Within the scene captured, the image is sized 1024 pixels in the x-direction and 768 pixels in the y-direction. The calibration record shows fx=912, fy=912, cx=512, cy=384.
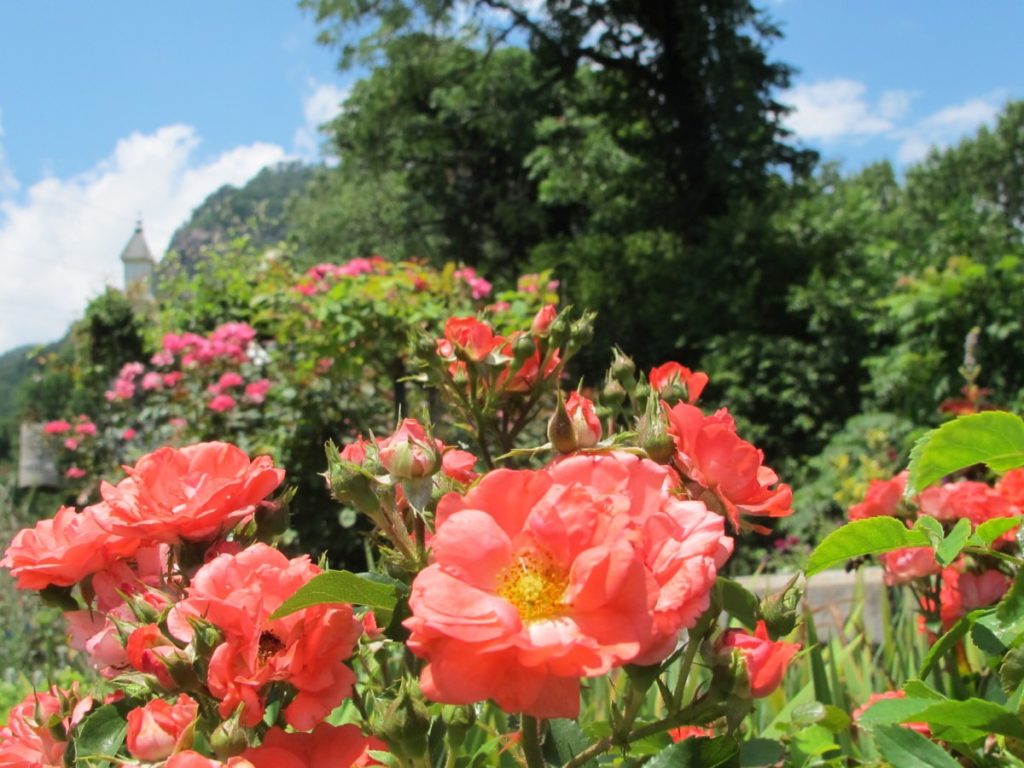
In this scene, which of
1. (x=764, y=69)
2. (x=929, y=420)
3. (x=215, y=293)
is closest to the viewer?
(x=929, y=420)

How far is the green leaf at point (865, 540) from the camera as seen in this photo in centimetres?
60

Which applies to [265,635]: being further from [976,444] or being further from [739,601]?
[976,444]

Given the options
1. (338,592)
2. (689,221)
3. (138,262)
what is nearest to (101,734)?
(338,592)

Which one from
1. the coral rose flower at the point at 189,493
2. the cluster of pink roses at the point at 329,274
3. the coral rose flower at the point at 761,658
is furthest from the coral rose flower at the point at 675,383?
the cluster of pink roses at the point at 329,274

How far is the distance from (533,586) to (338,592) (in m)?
0.11

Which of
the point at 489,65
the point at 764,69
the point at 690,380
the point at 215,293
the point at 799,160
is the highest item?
the point at 489,65

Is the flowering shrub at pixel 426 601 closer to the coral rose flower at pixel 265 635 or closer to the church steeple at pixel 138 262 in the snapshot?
the coral rose flower at pixel 265 635

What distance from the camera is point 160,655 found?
576 millimetres

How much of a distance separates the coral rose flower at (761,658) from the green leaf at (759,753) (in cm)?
10

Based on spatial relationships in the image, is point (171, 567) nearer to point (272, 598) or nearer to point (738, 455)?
point (272, 598)

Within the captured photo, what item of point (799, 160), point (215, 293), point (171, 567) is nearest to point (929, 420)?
point (215, 293)

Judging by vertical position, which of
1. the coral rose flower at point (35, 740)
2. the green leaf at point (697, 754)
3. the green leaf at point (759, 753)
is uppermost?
the coral rose flower at point (35, 740)

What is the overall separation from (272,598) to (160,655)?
8 centimetres

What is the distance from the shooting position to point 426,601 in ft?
1.43
